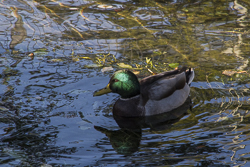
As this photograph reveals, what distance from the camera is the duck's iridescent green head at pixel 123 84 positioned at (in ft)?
16.9

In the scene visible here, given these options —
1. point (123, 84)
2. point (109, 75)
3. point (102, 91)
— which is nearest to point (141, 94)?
point (123, 84)

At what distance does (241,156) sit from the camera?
13.0 ft

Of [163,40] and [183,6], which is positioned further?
[183,6]

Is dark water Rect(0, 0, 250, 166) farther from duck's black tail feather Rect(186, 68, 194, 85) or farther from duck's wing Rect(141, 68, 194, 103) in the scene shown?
duck's wing Rect(141, 68, 194, 103)

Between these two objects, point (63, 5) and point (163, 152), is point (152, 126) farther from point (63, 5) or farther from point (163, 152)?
point (63, 5)

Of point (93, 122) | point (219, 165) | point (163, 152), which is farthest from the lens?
point (93, 122)

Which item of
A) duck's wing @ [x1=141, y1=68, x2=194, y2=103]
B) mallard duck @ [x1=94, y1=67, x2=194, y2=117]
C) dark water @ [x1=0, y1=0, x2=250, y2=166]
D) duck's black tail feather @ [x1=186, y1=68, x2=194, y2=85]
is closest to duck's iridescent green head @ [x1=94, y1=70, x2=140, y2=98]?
mallard duck @ [x1=94, y1=67, x2=194, y2=117]

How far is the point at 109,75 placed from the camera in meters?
6.03

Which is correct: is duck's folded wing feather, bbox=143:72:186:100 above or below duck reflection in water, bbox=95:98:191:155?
A: above

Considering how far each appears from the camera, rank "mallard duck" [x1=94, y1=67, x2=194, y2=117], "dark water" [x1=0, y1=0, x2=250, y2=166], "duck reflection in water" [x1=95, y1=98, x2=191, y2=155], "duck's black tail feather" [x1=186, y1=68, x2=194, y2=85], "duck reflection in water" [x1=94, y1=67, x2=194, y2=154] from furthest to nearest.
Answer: "duck's black tail feather" [x1=186, y1=68, x2=194, y2=85]
"mallard duck" [x1=94, y1=67, x2=194, y2=117]
"duck reflection in water" [x1=94, y1=67, x2=194, y2=154]
"duck reflection in water" [x1=95, y1=98, x2=191, y2=155]
"dark water" [x1=0, y1=0, x2=250, y2=166]

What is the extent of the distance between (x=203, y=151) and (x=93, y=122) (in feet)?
4.98

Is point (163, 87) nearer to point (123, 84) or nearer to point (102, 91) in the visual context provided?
point (123, 84)

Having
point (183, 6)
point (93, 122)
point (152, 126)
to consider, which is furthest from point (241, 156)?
point (183, 6)

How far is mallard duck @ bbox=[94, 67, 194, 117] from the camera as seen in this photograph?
5.17 meters
